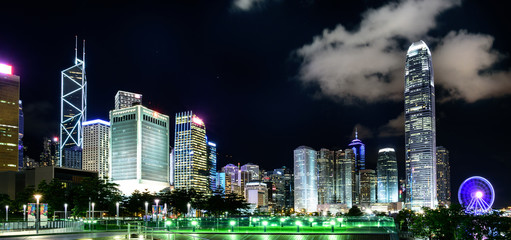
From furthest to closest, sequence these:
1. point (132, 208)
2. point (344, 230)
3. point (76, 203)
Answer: point (132, 208), point (76, 203), point (344, 230)

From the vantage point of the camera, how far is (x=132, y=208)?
126 metres

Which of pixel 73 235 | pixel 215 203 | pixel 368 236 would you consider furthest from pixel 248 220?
pixel 215 203

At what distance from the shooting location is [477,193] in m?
110

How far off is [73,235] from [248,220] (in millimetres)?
17911

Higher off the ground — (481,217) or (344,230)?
(481,217)

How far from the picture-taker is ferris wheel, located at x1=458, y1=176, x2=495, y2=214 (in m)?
109

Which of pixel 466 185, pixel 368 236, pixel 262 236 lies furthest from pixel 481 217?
pixel 466 185

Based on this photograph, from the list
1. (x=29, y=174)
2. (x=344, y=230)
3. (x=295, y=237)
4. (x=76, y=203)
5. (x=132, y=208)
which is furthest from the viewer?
(x=29, y=174)

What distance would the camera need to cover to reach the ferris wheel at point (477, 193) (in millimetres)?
109188

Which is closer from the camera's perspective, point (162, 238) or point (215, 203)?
point (162, 238)

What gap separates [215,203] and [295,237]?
103617 millimetres

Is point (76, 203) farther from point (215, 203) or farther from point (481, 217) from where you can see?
point (481, 217)

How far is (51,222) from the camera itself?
5894 centimetres

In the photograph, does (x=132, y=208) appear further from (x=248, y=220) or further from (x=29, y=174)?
(x=248, y=220)
